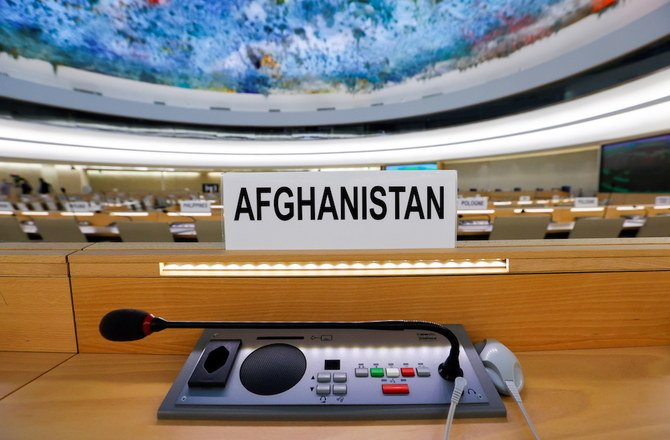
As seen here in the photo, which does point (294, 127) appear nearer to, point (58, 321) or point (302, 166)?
point (302, 166)

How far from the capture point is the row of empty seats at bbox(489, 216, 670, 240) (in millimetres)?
2328

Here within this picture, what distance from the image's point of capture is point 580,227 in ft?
7.67

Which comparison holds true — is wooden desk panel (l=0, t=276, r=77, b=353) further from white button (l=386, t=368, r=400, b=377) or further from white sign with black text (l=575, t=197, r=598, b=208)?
white sign with black text (l=575, t=197, r=598, b=208)

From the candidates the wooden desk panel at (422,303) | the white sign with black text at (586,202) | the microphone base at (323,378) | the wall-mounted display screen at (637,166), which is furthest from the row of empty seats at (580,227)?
the wall-mounted display screen at (637,166)

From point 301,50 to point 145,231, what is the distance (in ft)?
21.3

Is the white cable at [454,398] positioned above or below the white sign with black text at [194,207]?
below

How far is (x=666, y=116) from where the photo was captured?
501cm

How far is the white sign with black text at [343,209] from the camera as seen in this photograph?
559mm

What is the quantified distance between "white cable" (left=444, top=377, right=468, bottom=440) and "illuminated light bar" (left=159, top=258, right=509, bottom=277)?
0.21 m

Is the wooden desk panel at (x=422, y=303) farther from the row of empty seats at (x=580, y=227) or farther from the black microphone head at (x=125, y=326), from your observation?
the row of empty seats at (x=580, y=227)

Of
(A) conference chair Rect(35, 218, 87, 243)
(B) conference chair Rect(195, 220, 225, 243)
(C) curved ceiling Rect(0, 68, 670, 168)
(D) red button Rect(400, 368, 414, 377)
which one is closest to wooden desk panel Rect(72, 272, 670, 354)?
(D) red button Rect(400, 368, 414, 377)

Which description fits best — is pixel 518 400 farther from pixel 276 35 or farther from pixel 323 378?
pixel 276 35

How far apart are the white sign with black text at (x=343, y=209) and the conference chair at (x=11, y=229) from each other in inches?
127

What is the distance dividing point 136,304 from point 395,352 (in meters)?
0.52
